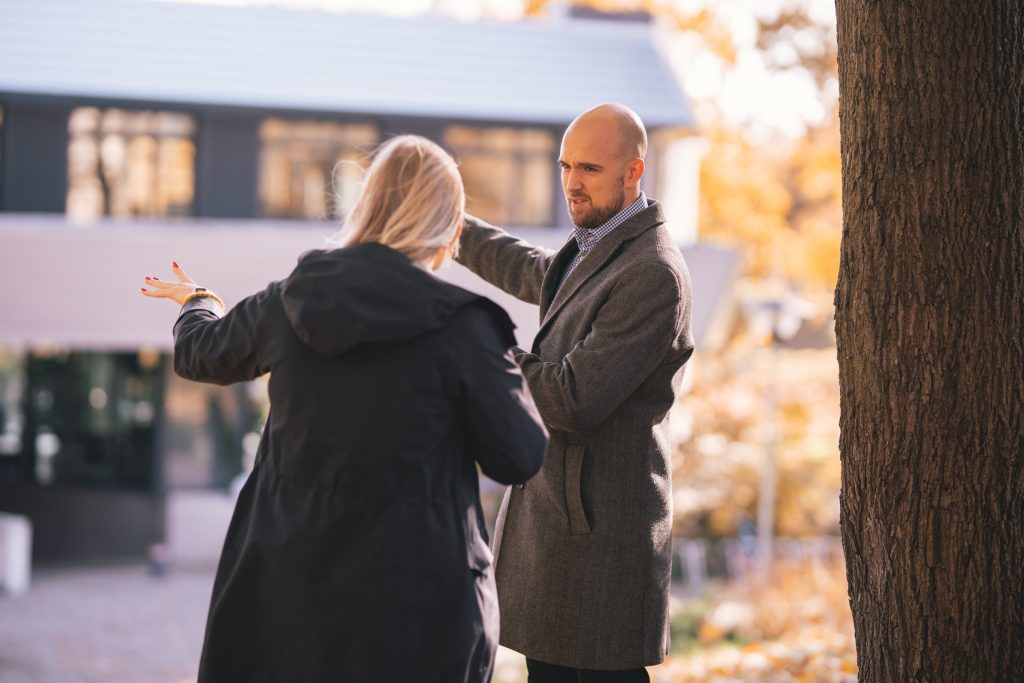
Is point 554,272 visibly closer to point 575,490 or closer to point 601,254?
point 601,254

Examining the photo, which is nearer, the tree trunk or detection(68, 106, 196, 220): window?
the tree trunk

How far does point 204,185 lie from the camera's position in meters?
17.5

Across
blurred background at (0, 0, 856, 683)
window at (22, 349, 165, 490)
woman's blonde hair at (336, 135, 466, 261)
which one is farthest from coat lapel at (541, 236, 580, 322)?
window at (22, 349, 165, 490)

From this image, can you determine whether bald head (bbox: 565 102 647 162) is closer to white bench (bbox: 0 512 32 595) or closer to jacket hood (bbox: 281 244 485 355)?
jacket hood (bbox: 281 244 485 355)

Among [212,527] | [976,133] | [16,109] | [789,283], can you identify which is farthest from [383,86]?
[976,133]

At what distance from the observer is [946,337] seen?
10.3 feet

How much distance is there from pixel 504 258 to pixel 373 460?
1.29 m

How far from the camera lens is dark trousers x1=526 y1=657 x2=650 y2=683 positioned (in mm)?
2980

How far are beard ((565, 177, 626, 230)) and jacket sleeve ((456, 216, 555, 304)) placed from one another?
1.22 ft

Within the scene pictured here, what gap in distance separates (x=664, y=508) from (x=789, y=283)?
23.6 meters

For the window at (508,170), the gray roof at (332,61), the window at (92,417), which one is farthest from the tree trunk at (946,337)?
the window at (92,417)

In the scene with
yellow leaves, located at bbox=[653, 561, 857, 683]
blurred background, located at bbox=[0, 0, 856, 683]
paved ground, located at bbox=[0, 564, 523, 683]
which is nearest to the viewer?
yellow leaves, located at bbox=[653, 561, 857, 683]

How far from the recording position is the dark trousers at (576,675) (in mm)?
2980

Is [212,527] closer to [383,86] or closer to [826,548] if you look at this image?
[383,86]
